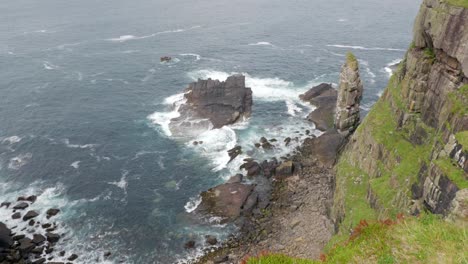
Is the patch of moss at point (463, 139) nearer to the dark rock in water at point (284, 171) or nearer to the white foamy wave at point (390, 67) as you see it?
the dark rock in water at point (284, 171)

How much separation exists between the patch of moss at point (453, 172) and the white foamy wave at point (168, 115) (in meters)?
61.5

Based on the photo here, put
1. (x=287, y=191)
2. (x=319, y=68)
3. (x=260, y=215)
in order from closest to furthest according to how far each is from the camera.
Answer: (x=260, y=215) < (x=287, y=191) < (x=319, y=68)

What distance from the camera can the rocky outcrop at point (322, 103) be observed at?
8481cm

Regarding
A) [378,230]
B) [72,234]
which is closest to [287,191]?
[72,234]

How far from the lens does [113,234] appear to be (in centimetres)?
5794

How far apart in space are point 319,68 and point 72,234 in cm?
8631

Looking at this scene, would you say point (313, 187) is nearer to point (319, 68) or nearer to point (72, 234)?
point (72, 234)

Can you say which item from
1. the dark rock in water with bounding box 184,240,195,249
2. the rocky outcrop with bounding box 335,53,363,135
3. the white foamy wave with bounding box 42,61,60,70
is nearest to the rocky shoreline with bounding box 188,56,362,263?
the rocky outcrop with bounding box 335,53,363,135

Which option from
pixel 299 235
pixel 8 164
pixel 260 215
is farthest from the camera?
pixel 8 164

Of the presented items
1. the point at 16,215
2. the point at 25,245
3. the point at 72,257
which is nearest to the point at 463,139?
the point at 72,257

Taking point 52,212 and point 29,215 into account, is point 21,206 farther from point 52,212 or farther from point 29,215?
point 52,212

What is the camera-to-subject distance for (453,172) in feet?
105

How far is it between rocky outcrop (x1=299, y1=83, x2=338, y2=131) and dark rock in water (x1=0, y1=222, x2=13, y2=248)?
63.5m

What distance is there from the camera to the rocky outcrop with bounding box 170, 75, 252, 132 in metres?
87.6
